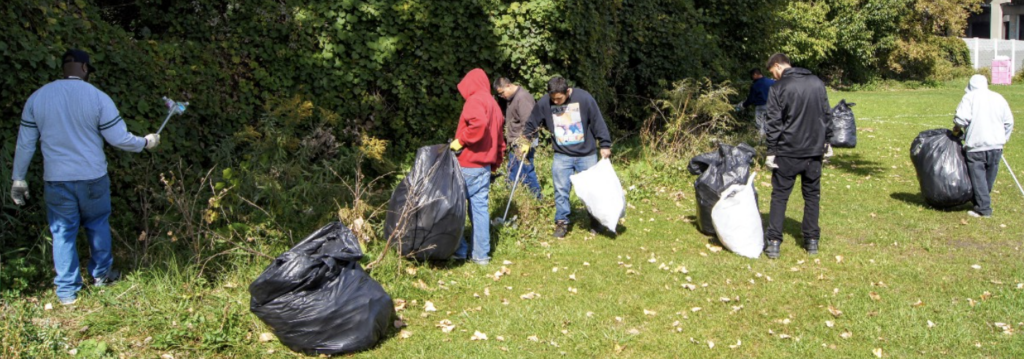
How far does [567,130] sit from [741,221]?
1.69 m

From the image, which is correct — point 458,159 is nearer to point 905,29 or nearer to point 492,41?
point 492,41

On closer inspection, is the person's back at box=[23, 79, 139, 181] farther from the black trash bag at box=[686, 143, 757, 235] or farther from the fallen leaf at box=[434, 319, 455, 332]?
the black trash bag at box=[686, 143, 757, 235]

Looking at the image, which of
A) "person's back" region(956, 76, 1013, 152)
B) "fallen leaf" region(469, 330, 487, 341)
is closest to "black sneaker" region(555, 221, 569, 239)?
"fallen leaf" region(469, 330, 487, 341)

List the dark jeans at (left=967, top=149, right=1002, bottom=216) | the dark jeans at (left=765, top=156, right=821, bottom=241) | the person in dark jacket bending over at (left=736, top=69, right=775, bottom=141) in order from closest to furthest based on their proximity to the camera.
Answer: the dark jeans at (left=765, top=156, right=821, bottom=241), the dark jeans at (left=967, top=149, right=1002, bottom=216), the person in dark jacket bending over at (left=736, top=69, right=775, bottom=141)

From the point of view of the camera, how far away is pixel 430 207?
217 inches

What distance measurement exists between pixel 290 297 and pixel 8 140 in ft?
10.0

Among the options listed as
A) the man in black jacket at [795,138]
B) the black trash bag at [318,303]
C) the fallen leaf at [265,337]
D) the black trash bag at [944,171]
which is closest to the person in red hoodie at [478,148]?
the black trash bag at [318,303]

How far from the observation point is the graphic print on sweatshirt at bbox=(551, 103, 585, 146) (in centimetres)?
678

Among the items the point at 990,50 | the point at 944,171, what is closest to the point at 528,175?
the point at 944,171

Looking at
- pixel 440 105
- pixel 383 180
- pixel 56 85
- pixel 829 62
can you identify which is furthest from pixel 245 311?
pixel 829 62

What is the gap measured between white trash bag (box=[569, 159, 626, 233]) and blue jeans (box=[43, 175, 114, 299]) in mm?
3678

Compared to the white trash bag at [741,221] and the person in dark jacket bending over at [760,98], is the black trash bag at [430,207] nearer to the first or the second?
the white trash bag at [741,221]

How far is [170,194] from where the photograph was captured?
5477 mm

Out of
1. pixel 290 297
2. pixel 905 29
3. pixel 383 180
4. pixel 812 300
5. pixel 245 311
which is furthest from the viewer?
pixel 905 29
